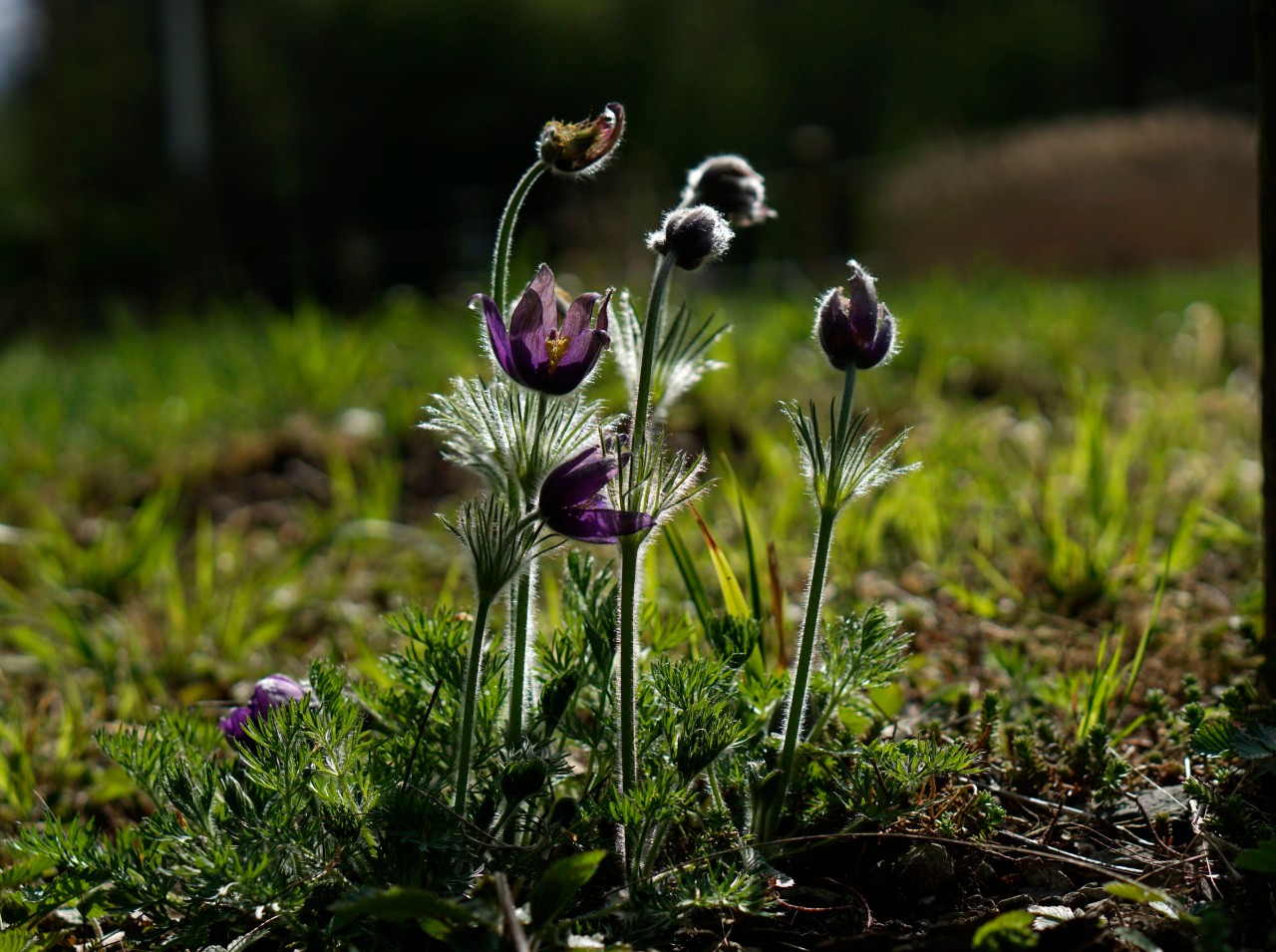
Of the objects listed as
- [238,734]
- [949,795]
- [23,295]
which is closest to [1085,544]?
[949,795]

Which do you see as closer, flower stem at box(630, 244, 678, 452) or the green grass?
flower stem at box(630, 244, 678, 452)

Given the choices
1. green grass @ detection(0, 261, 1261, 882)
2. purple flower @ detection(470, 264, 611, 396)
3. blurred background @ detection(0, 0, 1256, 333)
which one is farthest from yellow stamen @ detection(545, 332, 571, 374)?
blurred background @ detection(0, 0, 1256, 333)

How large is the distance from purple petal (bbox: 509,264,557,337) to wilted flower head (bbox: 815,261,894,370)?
0.97 ft

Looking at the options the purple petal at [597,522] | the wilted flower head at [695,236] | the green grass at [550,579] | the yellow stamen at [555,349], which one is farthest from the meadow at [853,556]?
the wilted flower head at [695,236]

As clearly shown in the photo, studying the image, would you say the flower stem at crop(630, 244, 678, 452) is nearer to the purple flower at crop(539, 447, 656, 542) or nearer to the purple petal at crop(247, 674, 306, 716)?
the purple flower at crop(539, 447, 656, 542)

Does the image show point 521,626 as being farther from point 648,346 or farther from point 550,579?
point 550,579

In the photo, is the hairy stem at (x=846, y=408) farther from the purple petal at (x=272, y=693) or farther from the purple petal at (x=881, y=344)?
the purple petal at (x=272, y=693)

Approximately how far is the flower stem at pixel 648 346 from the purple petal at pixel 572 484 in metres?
0.06

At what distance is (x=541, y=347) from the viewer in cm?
114

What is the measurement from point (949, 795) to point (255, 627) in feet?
5.27

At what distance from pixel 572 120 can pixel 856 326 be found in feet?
30.3

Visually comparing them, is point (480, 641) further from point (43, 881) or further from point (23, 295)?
point (23, 295)

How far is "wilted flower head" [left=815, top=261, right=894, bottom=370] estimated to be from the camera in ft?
3.92

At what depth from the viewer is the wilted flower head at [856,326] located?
1.20 metres
